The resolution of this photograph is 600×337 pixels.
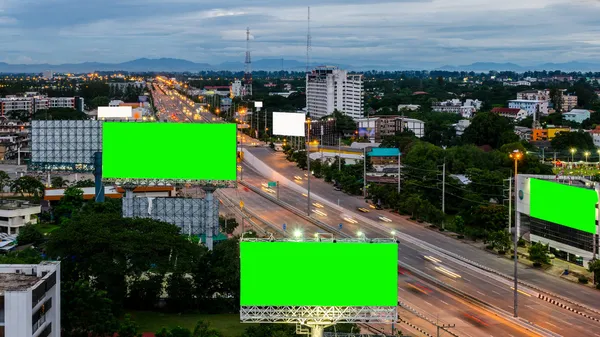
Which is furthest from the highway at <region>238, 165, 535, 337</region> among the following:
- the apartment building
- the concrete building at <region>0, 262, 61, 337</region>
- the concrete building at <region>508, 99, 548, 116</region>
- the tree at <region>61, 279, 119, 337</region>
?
the apartment building

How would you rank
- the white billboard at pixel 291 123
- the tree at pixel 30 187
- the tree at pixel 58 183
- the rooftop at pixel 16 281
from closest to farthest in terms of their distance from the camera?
the rooftop at pixel 16 281 < the tree at pixel 30 187 < the tree at pixel 58 183 < the white billboard at pixel 291 123

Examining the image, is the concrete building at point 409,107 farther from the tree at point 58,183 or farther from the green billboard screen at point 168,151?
the green billboard screen at point 168,151

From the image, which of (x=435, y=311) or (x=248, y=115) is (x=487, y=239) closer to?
(x=435, y=311)

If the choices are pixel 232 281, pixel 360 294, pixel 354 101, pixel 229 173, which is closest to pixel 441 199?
pixel 229 173

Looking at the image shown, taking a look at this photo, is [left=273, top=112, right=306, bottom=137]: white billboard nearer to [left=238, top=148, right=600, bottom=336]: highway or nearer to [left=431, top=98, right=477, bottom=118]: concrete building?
[left=238, top=148, right=600, bottom=336]: highway

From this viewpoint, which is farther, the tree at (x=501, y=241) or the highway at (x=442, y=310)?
the tree at (x=501, y=241)

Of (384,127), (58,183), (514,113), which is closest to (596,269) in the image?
(58,183)

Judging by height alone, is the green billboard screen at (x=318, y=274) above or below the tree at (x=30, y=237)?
above

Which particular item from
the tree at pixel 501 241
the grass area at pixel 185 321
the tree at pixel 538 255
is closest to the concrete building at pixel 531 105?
the tree at pixel 501 241
